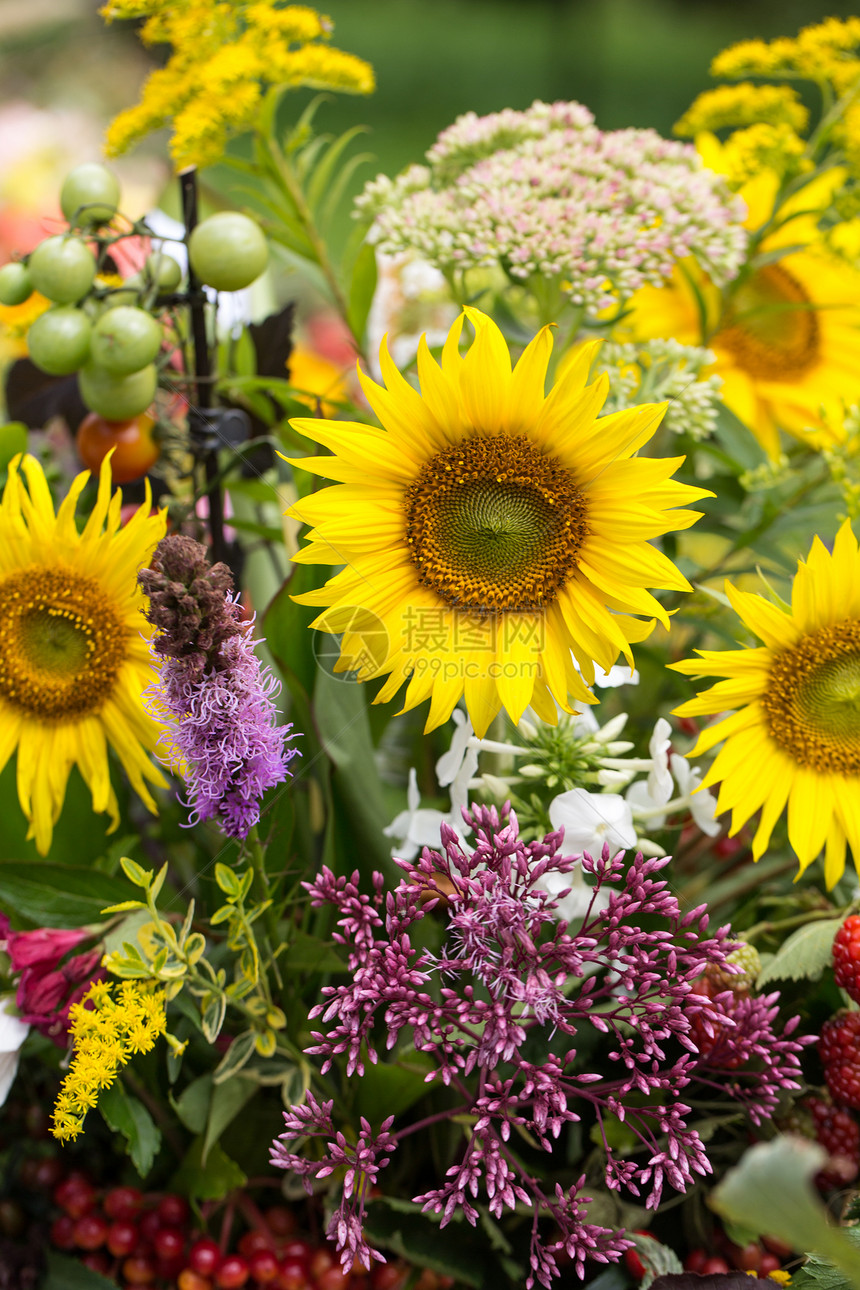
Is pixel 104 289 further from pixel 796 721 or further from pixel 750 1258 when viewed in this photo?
pixel 750 1258

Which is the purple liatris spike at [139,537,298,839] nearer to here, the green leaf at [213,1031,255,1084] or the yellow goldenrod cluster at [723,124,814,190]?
the green leaf at [213,1031,255,1084]

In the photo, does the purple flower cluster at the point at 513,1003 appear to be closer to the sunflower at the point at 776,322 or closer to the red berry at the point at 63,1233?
the red berry at the point at 63,1233

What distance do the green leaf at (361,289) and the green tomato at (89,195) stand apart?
0.19 metres

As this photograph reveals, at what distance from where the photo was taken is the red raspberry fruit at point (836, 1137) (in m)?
0.51

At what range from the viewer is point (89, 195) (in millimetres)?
562

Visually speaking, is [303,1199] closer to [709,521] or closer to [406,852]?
[406,852]

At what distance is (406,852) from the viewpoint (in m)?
0.54

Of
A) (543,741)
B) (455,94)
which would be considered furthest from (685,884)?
(455,94)

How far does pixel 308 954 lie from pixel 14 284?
418 mm

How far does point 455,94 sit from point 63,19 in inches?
→ 64.5

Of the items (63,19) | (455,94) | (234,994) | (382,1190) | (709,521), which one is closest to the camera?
(234,994)

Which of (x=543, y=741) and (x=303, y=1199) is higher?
(x=543, y=741)

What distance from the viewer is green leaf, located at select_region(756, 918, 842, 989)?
50 centimetres

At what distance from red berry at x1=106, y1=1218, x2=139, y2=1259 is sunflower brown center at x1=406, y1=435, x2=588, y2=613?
1.38 feet
